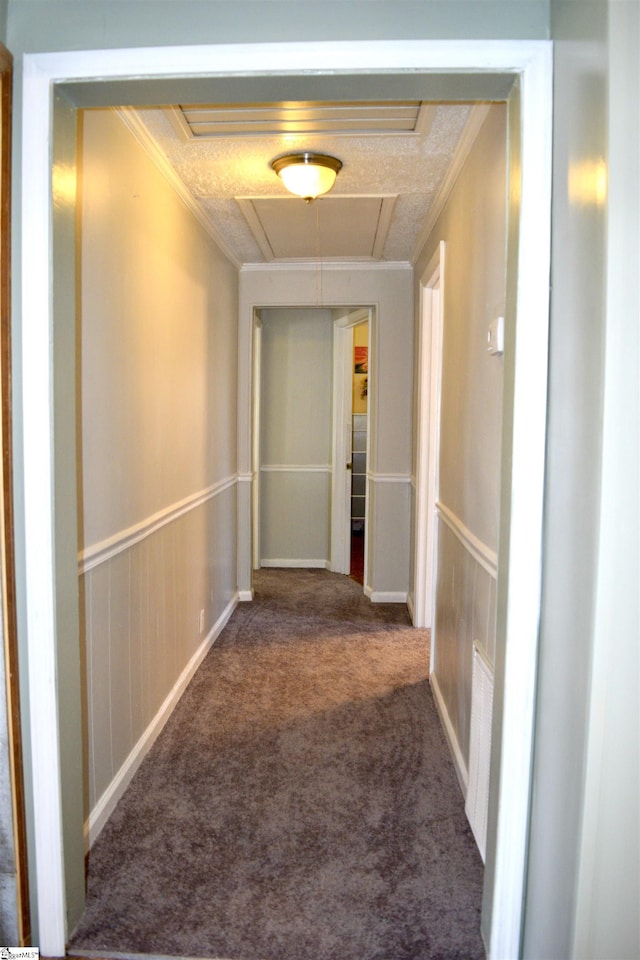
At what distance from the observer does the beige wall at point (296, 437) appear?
225 inches

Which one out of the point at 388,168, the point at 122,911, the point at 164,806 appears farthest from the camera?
the point at 388,168

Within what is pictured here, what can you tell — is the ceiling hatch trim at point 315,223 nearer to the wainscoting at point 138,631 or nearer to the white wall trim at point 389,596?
the wainscoting at point 138,631

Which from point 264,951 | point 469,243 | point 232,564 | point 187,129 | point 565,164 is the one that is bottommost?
point 264,951

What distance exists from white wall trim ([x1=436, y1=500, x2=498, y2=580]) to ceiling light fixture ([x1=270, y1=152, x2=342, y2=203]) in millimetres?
1423

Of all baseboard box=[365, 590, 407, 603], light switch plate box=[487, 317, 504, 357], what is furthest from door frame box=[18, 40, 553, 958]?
baseboard box=[365, 590, 407, 603]

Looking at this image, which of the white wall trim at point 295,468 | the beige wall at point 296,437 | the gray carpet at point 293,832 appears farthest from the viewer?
the white wall trim at point 295,468

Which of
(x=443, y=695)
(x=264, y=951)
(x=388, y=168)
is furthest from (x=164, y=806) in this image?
(x=388, y=168)

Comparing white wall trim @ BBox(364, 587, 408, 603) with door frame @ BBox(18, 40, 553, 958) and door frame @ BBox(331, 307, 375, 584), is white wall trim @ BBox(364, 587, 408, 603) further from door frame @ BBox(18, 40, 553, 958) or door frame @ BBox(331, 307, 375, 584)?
door frame @ BBox(18, 40, 553, 958)

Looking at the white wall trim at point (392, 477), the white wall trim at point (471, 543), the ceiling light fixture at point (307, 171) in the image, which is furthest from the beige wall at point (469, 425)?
the white wall trim at point (392, 477)

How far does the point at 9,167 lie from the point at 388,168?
1.75m

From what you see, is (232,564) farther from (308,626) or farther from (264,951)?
(264,951)

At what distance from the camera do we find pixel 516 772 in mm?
1544

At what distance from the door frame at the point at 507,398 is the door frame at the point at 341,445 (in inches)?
157

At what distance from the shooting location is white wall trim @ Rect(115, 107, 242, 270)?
231 cm
